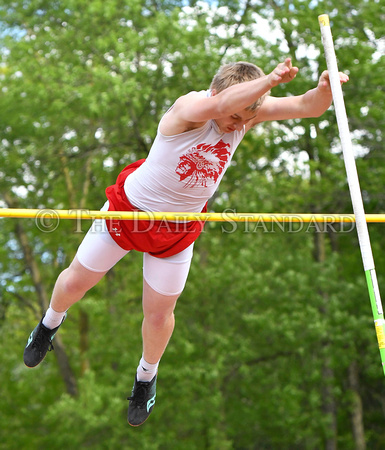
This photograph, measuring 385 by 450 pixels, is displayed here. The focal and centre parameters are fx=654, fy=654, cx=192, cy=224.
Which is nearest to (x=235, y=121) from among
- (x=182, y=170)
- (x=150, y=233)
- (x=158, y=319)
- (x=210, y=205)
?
(x=182, y=170)

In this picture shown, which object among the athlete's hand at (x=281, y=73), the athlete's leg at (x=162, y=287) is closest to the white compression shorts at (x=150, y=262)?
the athlete's leg at (x=162, y=287)

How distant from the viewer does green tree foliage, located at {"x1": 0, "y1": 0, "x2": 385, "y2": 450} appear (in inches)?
404

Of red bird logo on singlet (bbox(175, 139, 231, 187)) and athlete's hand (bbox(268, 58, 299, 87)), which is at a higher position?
athlete's hand (bbox(268, 58, 299, 87))

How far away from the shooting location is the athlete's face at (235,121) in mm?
2631

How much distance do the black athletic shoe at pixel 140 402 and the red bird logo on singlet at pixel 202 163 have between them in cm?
122

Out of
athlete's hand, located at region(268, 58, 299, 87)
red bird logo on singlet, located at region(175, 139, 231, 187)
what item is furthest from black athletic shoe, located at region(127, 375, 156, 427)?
athlete's hand, located at region(268, 58, 299, 87)

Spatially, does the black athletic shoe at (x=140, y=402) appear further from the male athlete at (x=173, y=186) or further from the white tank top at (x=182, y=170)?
the white tank top at (x=182, y=170)

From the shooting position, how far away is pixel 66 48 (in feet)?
36.8

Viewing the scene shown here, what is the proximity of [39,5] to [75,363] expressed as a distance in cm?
700

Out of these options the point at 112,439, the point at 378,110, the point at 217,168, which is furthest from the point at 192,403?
the point at 217,168

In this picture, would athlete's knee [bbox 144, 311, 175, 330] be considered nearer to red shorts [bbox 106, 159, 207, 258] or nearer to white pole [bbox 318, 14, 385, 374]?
red shorts [bbox 106, 159, 207, 258]

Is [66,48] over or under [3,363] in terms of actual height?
over

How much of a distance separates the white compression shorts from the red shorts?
0.11 feet

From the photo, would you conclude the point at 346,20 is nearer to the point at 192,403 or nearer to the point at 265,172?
the point at 265,172
